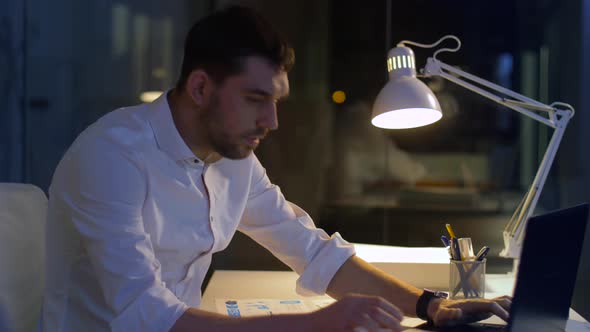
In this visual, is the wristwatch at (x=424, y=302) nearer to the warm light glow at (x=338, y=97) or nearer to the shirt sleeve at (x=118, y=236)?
the shirt sleeve at (x=118, y=236)

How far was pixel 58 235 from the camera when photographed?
1.24m

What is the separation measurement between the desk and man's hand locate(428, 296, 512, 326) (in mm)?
114

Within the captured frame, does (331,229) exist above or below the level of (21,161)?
below

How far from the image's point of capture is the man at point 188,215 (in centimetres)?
106

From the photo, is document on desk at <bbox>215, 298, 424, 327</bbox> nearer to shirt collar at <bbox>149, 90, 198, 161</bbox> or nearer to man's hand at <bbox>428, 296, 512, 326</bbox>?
man's hand at <bbox>428, 296, 512, 326</bbox>

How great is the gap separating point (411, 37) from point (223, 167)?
112 centimetres

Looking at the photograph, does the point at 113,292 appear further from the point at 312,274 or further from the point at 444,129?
the point at 444,129

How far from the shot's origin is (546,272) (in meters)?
1.00

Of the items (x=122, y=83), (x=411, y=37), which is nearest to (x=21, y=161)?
(x=122, y=83)

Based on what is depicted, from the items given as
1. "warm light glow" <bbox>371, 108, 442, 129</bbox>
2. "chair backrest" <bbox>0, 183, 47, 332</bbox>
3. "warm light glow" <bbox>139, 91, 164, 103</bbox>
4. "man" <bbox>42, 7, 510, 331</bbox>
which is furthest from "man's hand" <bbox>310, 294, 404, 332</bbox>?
"warm light glow" <bbox>139, 91, 164, 103</bbox>

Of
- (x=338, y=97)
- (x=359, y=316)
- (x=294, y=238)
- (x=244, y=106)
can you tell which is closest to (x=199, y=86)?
(x=244, y=106)

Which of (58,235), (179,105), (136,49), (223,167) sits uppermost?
(136,49)

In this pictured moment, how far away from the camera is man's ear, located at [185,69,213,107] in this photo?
1.26 m

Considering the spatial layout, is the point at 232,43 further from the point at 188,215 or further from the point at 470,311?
the point at 470,311
